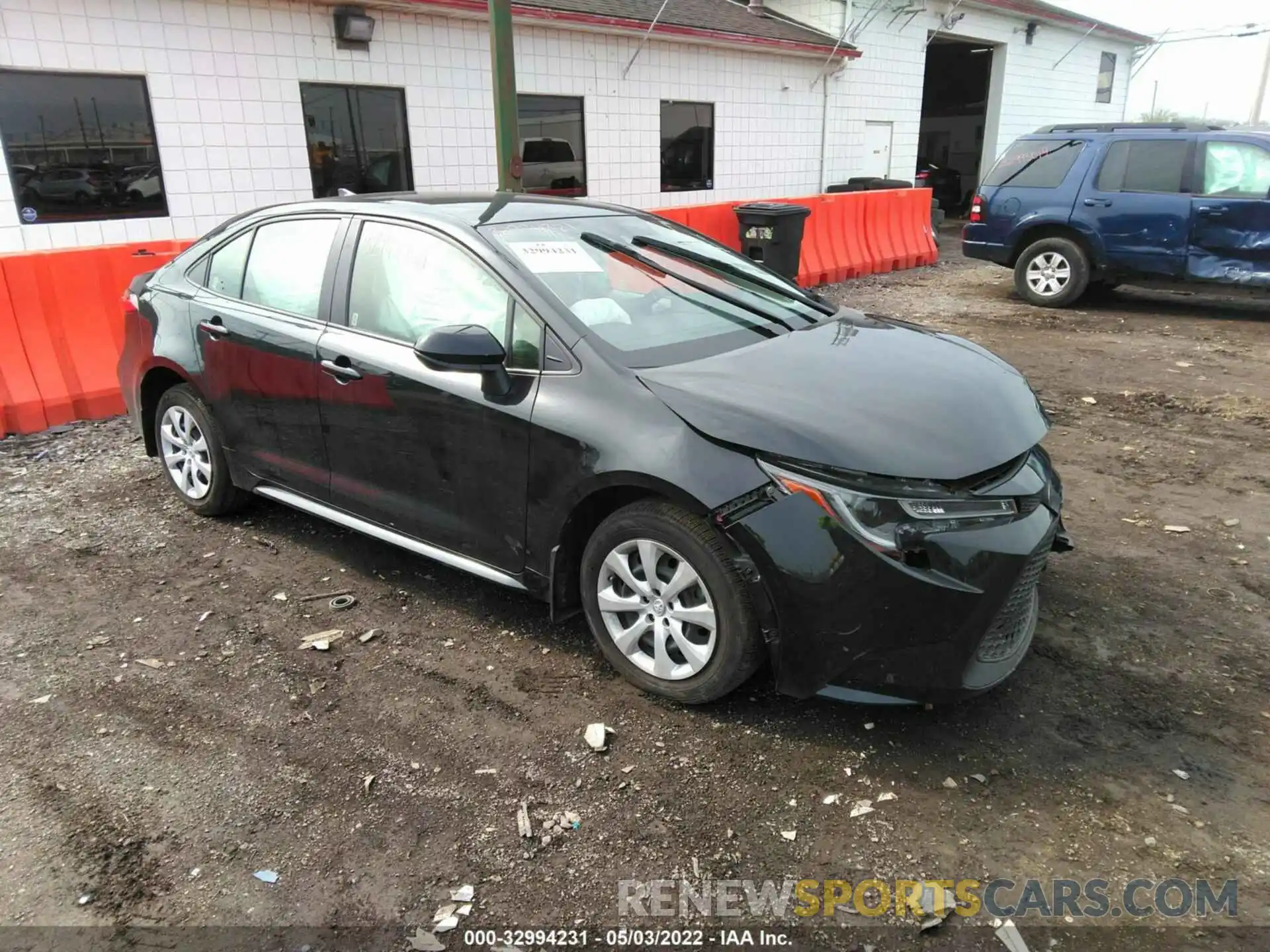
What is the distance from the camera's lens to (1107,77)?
2555cm

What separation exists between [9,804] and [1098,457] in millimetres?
5780

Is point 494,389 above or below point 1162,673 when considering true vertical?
above

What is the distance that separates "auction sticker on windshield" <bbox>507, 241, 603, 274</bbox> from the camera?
3486 millimetres

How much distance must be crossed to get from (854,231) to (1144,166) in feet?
13.7

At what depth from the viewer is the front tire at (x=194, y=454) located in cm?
455

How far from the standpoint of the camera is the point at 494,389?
327cm

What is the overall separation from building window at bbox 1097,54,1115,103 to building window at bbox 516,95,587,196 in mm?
19612

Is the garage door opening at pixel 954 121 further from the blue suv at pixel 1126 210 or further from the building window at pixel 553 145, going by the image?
the blue suv at pixel 1126 210

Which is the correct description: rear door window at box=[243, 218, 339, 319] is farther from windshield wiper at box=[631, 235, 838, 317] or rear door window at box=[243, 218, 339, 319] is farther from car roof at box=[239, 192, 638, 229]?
windshield wiper at box=[631, 235, 838, 317]

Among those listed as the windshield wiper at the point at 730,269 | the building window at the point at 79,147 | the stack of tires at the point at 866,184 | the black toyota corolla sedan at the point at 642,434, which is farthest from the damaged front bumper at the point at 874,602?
the stack of tires at the point at 866,184

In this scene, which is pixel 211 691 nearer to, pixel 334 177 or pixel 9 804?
pixel 9 804

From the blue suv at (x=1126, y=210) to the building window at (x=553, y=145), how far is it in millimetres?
5587

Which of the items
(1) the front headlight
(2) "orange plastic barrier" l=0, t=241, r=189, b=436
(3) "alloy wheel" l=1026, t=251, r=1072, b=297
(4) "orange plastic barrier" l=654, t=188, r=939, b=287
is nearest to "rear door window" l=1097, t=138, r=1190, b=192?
(3) "alloy wheel" l=1026, t=251, r=1072, b=297

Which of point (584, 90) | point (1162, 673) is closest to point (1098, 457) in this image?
point (1162, 673)
